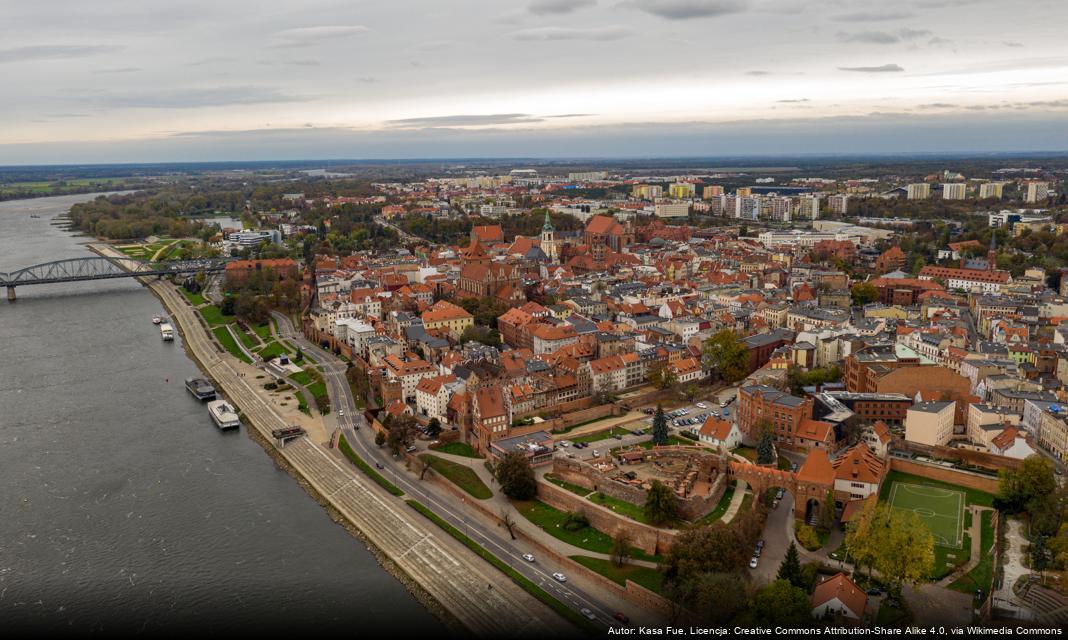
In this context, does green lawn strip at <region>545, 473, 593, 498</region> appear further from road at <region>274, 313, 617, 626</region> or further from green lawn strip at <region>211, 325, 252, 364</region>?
green lawn strip at <region>211, 325, 252, 364</region>

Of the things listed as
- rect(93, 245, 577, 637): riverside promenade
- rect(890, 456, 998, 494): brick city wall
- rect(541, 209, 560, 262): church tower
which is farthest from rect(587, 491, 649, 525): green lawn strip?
rect(541, 209, 560, 262): church tower

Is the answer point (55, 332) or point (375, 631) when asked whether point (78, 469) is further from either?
point (55, 332)

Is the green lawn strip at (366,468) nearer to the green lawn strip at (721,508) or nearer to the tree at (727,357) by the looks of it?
the green lawn strip at (721,508)

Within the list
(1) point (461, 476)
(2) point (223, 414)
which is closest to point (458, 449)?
(1) point (461, 476)

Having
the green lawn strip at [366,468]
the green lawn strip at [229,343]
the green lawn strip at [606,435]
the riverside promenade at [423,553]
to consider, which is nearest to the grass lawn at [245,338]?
the green lawn strip at [229,343]

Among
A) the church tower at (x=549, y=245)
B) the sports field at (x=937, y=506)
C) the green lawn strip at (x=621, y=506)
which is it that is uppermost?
the church tower at (x=549, y=245)

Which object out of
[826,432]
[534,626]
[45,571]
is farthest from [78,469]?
[826,432]
